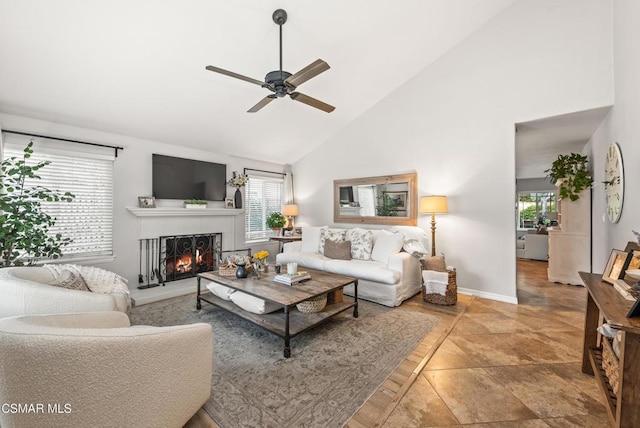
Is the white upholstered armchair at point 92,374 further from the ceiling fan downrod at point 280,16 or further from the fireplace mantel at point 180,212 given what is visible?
the ceiling fan downrod at point 280,16

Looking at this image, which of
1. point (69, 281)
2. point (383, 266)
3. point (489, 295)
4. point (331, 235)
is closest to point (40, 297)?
point (69, 281)

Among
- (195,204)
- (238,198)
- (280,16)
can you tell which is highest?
(280,16)

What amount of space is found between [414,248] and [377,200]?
1244mm

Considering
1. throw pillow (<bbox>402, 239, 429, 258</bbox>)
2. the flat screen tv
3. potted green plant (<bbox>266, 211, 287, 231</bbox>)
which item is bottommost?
throw pillow (<bbox>402, 239, 429, 258</bbox>)

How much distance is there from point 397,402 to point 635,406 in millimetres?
1100

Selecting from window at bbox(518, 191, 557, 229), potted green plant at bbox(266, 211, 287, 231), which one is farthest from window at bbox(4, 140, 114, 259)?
window at bbox(518, 191, 557, 229)

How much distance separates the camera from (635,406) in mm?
1177

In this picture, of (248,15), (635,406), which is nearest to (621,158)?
(635,406)

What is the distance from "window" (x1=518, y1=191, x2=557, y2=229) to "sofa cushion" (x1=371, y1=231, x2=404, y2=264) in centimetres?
699

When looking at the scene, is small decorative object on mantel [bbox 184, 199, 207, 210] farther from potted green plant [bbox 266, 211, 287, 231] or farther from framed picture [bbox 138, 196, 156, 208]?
potted green plant [bbox 266, 211, 287, 231]

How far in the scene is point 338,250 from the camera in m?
4.04

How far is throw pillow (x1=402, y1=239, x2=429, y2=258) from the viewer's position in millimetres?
3728

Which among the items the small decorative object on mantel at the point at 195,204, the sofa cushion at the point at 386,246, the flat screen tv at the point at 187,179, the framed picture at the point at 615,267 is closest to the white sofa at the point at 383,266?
the sofa cushion at the point at 386,246

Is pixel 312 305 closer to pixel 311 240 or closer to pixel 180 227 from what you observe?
pixel 311 240
